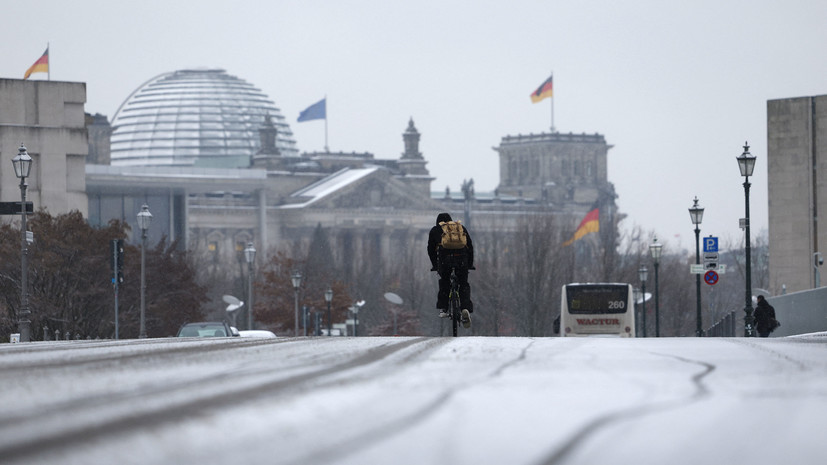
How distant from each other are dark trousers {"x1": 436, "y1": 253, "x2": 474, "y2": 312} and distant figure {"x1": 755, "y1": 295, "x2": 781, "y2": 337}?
14.2m

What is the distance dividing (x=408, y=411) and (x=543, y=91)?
156076mm

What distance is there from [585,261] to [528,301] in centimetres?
3521

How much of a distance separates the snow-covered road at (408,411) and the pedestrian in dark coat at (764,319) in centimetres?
2555

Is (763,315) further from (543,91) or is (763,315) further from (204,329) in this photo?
(543,91)

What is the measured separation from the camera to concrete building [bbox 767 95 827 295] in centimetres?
6912

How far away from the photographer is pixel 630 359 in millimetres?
9938

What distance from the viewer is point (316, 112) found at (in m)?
187

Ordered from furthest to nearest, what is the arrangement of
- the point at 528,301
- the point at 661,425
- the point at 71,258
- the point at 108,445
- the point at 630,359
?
the point at 528,301 → the point at 71,258 → the point at 630,359 → the point at 661,425 → the point at 108,445

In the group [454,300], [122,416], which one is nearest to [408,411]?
[122,416]

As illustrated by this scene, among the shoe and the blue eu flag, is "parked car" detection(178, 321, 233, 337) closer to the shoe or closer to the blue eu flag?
the shoe

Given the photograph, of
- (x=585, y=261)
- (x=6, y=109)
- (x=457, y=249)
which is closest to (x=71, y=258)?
(x=6, y=109)

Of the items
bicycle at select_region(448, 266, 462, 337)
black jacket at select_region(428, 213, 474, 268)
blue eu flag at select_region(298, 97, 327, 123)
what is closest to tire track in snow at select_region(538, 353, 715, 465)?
black jacket at select_region(428, 213, 474, 268)

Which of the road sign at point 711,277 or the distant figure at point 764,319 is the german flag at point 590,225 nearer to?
the road sign at point 711,277

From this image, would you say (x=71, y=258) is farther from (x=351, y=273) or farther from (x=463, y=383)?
(x=351, y=273)
